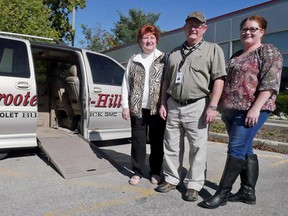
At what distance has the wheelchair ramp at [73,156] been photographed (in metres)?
4.20

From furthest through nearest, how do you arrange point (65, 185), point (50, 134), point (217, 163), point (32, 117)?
point (50, 134)
point (217, 163)
point (32, 117)
point (65, 185)

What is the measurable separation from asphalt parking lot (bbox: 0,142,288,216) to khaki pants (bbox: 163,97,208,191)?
0.23 m

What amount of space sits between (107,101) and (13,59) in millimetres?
1676

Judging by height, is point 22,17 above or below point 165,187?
above

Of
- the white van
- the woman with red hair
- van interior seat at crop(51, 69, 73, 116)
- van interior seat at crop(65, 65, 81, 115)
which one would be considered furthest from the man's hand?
van interior seat at crop(51, 69, 73, 116)

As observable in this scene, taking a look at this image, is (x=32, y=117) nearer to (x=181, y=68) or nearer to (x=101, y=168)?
(x=101, y=168)

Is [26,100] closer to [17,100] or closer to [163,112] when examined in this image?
[17,100]

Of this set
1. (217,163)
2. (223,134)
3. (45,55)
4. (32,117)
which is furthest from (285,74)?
(32,117)

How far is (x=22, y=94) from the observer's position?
458 centimetres

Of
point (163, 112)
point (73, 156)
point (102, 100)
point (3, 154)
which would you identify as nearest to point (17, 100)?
point (3, 154)

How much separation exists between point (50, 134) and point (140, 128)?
234cm

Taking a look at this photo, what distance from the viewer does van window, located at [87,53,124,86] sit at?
555 cm

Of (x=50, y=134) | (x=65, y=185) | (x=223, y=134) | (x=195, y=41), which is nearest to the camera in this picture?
(x=195, y=41)

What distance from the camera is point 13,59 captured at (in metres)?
4.68
